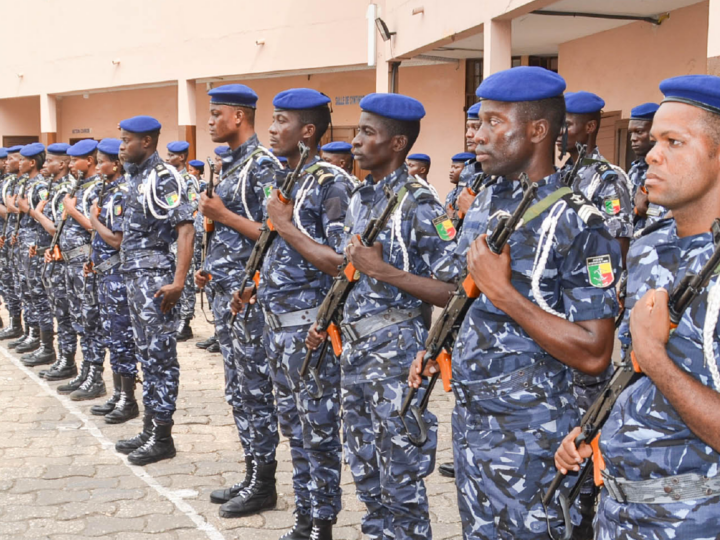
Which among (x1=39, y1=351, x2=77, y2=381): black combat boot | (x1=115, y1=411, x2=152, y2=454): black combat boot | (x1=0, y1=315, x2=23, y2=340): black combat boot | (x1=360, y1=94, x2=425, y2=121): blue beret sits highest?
(x1=360, y1=94, x2=425, y2=121): blue beret

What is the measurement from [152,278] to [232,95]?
5.01 ft

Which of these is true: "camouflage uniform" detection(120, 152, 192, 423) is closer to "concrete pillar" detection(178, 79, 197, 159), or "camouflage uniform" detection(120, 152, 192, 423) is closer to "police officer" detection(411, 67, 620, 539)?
"police officer" detection(411, 67, 620, 539)

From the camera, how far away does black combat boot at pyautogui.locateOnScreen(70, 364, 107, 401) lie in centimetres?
693

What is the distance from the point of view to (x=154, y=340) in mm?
5477

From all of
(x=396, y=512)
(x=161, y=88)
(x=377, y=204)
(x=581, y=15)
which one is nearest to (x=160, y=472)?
(x=396, y=512)

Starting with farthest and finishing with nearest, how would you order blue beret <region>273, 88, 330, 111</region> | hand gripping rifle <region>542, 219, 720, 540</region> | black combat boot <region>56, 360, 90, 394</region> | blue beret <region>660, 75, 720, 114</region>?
1. black combat boot <region>56, 360, 90, 394</region>
2. blue beret <region>273, 88, 330, 111</region>
3. blue beret <region>660, 75, 720, 114</region>
4. hand gripping rifle <region>542, 219, 720, 540</region>

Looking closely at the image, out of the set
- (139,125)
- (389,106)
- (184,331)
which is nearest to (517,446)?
(389,106)

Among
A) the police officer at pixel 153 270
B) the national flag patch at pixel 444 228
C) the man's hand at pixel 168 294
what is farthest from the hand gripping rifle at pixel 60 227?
the national flag patch at pixel 444 228

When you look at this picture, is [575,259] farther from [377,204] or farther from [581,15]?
[581,15]

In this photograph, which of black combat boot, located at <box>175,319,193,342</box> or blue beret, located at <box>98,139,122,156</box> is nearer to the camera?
blue beret, located at <box>98,139,122,156</box>

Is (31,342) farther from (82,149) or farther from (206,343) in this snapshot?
(82,149)

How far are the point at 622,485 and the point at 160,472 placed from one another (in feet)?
12.5

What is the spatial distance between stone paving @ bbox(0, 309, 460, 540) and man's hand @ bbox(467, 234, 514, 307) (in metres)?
2.18

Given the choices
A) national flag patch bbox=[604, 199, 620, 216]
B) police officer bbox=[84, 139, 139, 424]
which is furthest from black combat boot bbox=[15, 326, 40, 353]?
national flag patch bbox=[604, 199, 620, 216]
